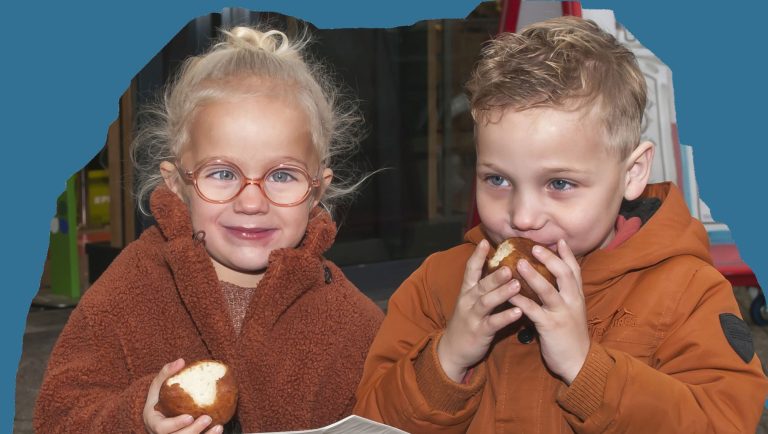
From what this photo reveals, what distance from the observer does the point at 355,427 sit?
6.35 feet

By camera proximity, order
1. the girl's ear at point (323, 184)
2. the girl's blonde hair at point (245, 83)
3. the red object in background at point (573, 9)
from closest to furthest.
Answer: the girl's blonde hair at point (245, 83), the girl's ear at point (323, 184), the red object in background at point (573, 9)

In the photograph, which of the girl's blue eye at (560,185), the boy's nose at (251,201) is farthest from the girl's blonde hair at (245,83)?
the girl's blue eye at (560,185)

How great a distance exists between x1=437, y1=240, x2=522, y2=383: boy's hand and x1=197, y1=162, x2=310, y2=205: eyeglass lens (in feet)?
1.74

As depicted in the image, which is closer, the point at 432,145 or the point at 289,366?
the point at 289,366

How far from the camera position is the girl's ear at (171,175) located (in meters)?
2.56

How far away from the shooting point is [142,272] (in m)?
2.50

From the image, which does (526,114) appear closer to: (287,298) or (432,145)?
(287,298)

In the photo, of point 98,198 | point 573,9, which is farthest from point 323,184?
point 98,198

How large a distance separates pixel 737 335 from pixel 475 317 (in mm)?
546

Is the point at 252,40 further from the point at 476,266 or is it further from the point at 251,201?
the point at 476,266

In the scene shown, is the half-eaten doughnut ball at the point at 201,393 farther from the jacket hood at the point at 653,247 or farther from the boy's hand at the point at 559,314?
the jacket hood at the point at 653,247

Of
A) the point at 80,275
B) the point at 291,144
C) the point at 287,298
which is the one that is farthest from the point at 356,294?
the point at 80,275

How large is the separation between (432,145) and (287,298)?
5.41 meters

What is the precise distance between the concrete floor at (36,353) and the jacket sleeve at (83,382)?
194cm
